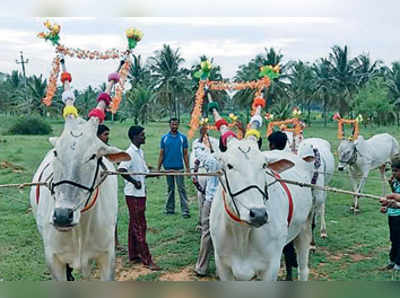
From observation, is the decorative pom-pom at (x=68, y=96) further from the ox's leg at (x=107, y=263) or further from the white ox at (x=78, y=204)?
the ox's leg at (x=107, y=263)

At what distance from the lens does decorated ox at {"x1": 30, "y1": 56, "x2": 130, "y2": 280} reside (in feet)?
10.1

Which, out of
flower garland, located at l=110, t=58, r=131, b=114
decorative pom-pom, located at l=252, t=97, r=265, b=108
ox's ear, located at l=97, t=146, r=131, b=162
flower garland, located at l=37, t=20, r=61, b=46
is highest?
flower garland, located at l=37, t=20, r=61, b=46

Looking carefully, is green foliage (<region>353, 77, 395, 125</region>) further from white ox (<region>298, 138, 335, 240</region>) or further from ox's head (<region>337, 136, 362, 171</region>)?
white ox (<region>298, 138, 335, 240</region>)

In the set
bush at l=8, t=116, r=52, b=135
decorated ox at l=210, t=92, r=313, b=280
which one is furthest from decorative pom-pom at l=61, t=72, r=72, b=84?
bush at l=8, t=116, r=52, b=135

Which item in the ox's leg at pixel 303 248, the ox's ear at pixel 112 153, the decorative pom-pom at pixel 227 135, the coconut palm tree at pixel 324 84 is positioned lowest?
the ox's leg at pixel 303 248

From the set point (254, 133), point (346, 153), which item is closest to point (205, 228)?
point (254, 133)

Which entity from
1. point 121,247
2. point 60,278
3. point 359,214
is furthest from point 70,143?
point 359,214

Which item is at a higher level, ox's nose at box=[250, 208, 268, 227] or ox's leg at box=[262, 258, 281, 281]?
ox's nose at box=[250, 208, 268, 227]

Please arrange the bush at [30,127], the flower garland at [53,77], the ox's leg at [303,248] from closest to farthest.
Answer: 1. the flower garland at [53,77]
2. the ox's leg at [303,248]
3. the bush at [30,127]

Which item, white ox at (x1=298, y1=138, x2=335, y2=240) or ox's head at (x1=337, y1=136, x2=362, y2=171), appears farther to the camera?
ox's head at (x1=337, y1=136, x2=362, y2=171)

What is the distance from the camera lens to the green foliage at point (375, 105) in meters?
33.9

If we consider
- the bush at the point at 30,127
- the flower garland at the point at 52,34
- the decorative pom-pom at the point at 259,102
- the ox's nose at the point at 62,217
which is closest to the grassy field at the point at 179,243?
Answer: the decorative pom-pom at the point at 259,102

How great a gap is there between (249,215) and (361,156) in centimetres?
728

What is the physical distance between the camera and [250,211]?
3.07m
